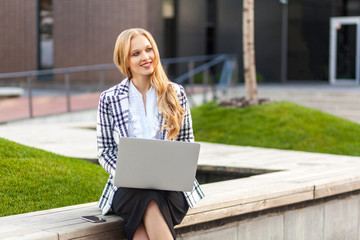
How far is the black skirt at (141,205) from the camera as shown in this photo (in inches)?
128

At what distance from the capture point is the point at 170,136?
3.51 meters

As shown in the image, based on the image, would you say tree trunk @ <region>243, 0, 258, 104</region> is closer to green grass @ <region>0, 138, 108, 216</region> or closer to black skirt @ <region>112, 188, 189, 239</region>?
green grass @ <region>0, 138, 108, 216</region>

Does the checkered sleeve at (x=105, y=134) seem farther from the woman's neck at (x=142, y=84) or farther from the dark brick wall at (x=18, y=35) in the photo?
the dark brick wall at (x=18, y=35)

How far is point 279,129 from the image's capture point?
29.7 feet

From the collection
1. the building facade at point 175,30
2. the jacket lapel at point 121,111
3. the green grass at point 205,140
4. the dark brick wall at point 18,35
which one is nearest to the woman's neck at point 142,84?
the jacket lapel at point 121,111

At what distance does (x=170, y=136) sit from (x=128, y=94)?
38 centimetres

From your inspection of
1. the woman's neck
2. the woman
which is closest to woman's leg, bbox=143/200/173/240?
the woman

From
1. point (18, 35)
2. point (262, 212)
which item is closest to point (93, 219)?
point (262, 212)

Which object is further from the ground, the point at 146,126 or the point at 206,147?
the point at 146,126

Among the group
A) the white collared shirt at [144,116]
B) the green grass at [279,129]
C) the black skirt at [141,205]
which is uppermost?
the white collared shirt at [144,116]

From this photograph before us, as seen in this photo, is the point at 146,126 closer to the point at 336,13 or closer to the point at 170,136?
the point at 170,136

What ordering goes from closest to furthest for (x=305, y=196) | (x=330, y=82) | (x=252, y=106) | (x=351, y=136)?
(x=305, y=196) < (x=351, y=136) < (x=252, y=106) < (x=330, y=82)

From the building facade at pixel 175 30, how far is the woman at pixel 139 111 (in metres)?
15.7

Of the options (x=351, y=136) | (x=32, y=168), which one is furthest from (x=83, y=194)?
(x=351, y=136)
